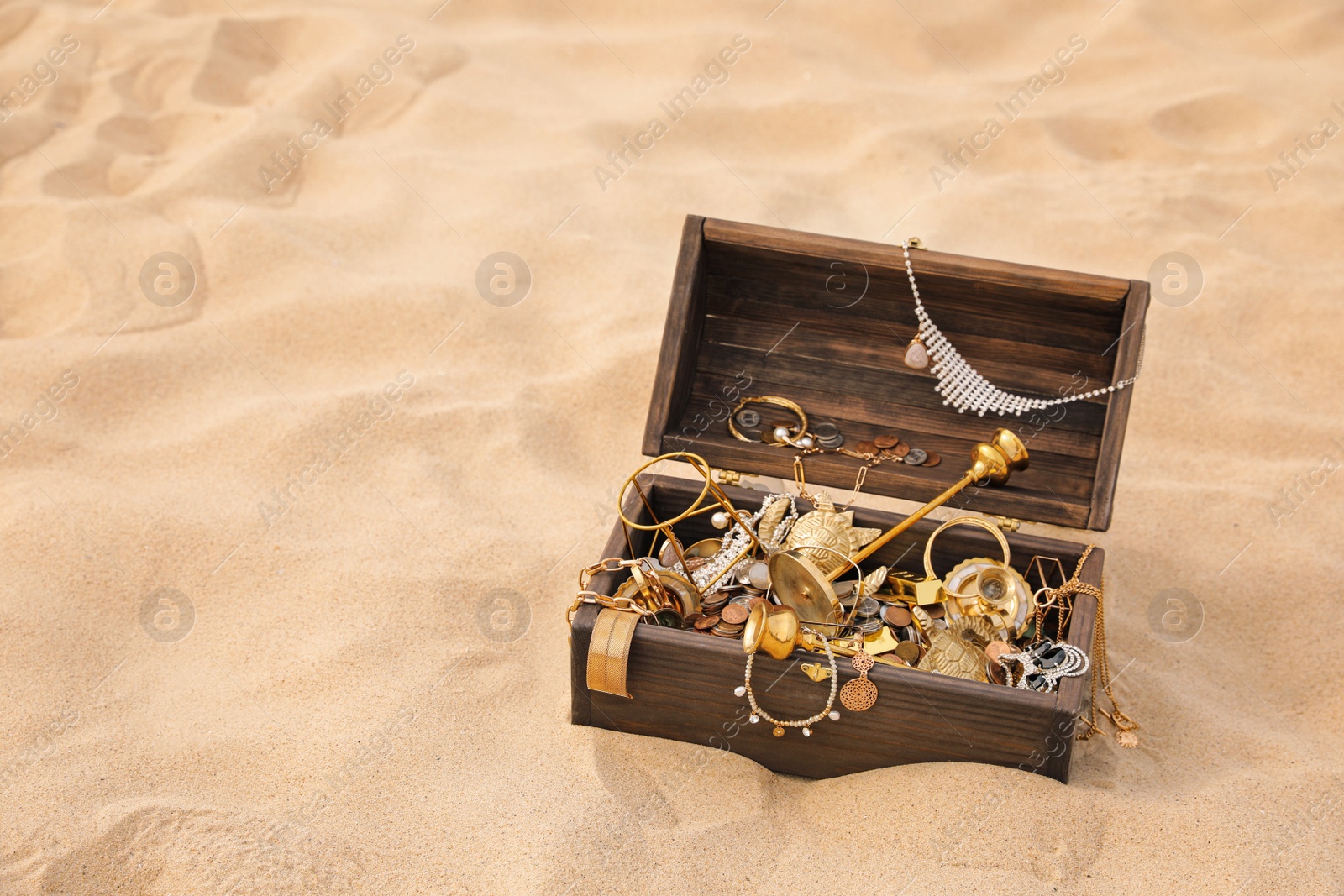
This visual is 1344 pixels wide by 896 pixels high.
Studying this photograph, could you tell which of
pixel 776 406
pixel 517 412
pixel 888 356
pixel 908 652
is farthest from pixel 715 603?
pixel 517 412

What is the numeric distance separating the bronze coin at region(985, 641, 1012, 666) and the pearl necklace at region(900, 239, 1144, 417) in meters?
0.54

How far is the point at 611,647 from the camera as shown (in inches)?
73.7

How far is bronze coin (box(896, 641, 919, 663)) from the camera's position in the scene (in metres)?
2.07

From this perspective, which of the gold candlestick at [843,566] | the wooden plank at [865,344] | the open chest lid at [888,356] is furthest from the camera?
the wooden plank at [865,344]

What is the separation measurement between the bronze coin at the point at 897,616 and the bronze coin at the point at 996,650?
171 mm

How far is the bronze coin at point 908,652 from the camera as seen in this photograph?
207cm

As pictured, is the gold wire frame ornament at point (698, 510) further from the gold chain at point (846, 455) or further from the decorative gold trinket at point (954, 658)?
the decorative gold trinket at point (954, 658)

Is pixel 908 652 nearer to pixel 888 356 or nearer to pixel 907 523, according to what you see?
pixel 907 523

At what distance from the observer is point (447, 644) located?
2.34 m

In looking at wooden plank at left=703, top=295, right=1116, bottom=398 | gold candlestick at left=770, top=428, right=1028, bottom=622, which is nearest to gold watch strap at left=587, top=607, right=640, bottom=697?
gold candlestick at left=770, top=428, right=1028, bottom=622

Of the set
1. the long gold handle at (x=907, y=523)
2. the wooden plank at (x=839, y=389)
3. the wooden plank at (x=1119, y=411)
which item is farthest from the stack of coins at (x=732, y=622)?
the wooden plank at (x=1119, y=411)

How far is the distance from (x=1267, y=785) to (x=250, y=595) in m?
2.09

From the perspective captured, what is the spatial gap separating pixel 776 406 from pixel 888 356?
27cm

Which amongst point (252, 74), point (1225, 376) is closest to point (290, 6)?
point (252, 74)
